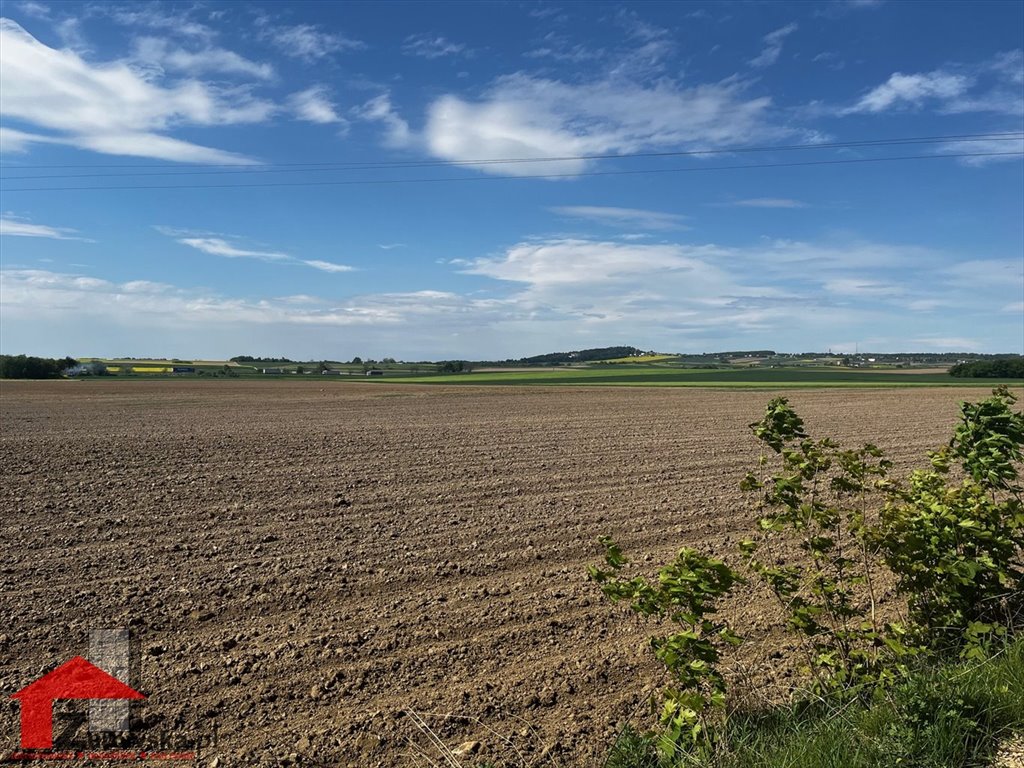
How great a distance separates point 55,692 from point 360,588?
9.23ft

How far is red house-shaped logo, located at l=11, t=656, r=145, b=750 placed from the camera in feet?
14.8

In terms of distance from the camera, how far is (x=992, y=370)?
282 feet

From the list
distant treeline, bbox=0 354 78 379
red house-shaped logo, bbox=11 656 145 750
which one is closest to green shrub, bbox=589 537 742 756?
red house-shaped logo, bbox=11 656 145 750

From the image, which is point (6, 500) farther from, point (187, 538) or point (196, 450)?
point (196, 450)

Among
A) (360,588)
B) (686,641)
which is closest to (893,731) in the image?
(686,641)

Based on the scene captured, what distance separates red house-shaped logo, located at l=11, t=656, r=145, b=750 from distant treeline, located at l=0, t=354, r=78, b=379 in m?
106

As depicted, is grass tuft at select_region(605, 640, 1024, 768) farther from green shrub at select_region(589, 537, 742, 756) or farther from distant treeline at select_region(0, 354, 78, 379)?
distant treeline at select_region(0, 354, 78, 379)

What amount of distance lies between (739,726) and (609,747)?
2.61 ft

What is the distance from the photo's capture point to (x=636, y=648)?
19.2ft

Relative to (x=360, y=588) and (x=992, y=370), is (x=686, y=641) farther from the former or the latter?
(x=992, y=370)

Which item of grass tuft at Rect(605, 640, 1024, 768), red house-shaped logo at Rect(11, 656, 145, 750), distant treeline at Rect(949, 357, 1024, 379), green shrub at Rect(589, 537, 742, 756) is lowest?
red house-shaped logo at Rect(11, 656, 145, 750)

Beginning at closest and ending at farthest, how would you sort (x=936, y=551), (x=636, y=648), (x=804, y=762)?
(x=804, y=762) → (x=936, y=551) → (x=636, y=648)

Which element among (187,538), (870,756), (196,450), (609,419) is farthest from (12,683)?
(609,419)

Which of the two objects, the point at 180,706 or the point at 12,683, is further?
the point at 12,683
